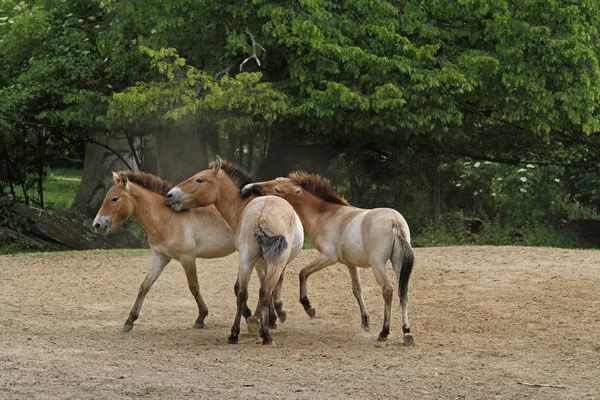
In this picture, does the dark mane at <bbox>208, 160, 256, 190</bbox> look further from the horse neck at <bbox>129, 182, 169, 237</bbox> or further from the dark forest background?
the dark forest background

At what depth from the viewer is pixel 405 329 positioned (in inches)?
344

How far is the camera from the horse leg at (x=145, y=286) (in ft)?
31.2

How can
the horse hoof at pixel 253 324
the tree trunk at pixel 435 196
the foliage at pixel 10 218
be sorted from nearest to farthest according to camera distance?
the horse hoof at pixel 253 324 → the foliage at pixel 10 218 → the tree trunk at pixel 435 196

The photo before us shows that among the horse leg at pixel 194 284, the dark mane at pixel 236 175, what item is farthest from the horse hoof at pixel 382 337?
the dark mane at pixel 236 175

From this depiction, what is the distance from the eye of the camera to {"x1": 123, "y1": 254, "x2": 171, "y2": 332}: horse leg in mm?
9500

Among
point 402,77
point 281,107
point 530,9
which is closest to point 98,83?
point 281,107

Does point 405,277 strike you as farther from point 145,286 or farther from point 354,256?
point 145,286

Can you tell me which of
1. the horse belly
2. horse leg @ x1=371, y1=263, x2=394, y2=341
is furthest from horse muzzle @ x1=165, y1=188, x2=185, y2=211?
horse leg @ x1=371, y1=263, x2=394, y2=341

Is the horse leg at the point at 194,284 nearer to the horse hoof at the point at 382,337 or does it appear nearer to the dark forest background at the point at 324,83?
the horse hoof at the point at 382,337

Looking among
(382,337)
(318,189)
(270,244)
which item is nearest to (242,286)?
(270,244)

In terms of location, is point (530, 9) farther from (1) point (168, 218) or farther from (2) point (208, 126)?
(1) point (168, 218)

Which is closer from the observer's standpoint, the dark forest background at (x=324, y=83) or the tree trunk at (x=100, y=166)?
the dark forest background at (x=324, y=83)

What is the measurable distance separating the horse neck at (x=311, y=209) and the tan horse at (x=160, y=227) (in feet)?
2.53

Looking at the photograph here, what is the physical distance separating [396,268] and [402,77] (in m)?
8.05
